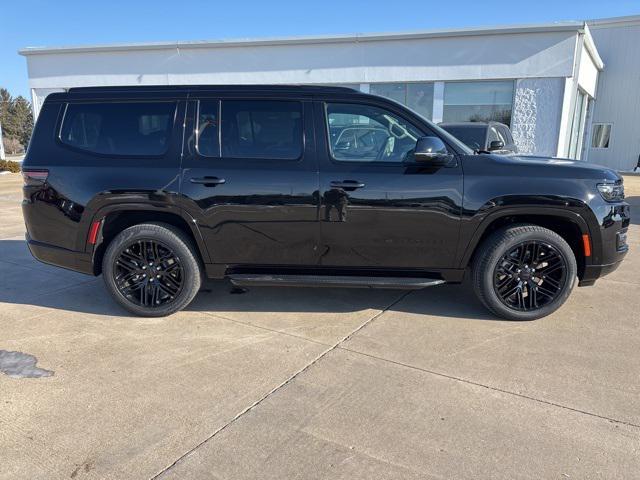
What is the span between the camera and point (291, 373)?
3.24 metres

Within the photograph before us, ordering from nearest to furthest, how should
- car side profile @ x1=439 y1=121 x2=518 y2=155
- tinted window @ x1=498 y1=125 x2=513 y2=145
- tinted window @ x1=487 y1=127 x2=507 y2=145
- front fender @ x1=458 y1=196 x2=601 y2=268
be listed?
front fender @ x1=458 y1=196 x2=601 y2=268 → car side profile @ x1=439 y1=121 x2=518 y2=155 → tinted window @ x1=487 y1=127 x2=507 y2=145 → tinted window @ x1=498 y1=125 x2=513 y2=145

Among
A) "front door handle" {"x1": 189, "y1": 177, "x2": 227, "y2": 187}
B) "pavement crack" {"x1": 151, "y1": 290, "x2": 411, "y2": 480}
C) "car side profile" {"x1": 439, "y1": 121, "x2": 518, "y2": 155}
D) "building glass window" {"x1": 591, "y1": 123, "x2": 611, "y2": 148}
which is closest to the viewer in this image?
"pavement crack" {"x1": 151, "y1": 290, "x2": 411, "y2": 480}

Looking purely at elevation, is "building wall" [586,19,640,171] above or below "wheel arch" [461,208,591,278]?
above

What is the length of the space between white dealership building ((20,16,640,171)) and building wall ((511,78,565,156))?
28mm

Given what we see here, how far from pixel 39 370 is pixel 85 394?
0.57 metres

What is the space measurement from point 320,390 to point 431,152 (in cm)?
195

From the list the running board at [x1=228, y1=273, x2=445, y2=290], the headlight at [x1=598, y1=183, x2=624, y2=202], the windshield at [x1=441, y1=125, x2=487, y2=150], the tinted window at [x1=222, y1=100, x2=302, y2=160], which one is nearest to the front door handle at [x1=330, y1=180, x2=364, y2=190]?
the tinted window at [x1=222, y1=100, x2=302, y2=160]

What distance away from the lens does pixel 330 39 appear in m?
16.0

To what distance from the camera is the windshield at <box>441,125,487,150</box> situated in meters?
8.13

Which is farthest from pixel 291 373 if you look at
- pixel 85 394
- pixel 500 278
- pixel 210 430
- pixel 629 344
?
pixel 629 344

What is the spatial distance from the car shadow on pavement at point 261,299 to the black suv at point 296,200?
0.42 metres

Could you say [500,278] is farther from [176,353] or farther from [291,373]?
[176,353]

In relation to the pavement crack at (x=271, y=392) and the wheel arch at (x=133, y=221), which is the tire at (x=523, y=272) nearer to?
the pavement crack at (x=271, y=392)

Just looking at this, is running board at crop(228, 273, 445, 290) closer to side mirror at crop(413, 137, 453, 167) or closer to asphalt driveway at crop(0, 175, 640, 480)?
asphalt driveway at crop(0, 175, 640, 480)
